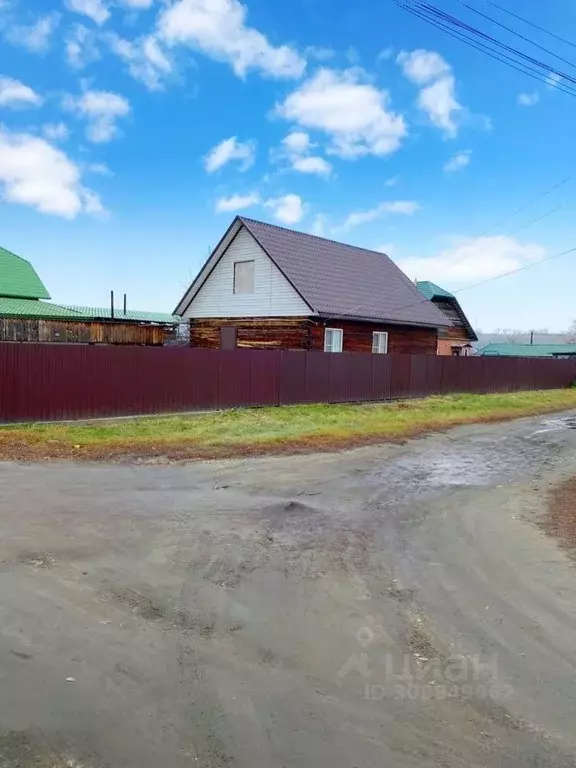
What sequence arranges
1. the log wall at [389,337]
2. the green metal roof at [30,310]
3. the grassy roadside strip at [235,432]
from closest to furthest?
the grassy roadside strip at [235,432] < the log wall at [389,337] < the green metal roof at [30,310]

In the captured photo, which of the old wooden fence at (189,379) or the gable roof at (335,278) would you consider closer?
the old wooden fence at (189,379)

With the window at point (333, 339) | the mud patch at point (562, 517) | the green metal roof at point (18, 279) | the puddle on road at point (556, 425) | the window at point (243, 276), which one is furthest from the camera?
the green metal roof at point (18, 279)

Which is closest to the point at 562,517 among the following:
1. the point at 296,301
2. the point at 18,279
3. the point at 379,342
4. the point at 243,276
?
the point at 296,301

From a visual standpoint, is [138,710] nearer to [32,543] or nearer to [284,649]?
[284,649]

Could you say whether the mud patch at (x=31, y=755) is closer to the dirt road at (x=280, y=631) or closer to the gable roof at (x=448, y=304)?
the dirt road at (x=280, y=631)

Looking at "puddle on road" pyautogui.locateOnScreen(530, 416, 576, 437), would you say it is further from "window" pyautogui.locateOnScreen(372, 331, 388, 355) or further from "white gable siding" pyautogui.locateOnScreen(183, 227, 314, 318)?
"white gable siding" pyautogui.locateOnScreen(183, 227, 314, 318)

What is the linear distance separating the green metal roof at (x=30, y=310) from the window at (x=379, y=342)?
42.5 feet

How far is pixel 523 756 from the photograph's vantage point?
2764 mm

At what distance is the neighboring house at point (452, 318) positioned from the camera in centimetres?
4181

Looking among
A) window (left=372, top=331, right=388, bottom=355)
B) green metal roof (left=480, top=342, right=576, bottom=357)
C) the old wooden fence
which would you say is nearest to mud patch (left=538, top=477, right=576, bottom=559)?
the old wooden fence

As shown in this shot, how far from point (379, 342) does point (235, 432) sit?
1404cm

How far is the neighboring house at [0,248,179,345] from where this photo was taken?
2384cm

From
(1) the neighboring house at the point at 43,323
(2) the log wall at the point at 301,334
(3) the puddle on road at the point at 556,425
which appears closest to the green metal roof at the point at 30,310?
(1) the neighboring house at the point at 43,323

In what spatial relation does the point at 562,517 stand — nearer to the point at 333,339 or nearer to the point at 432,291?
the point at 333,339
